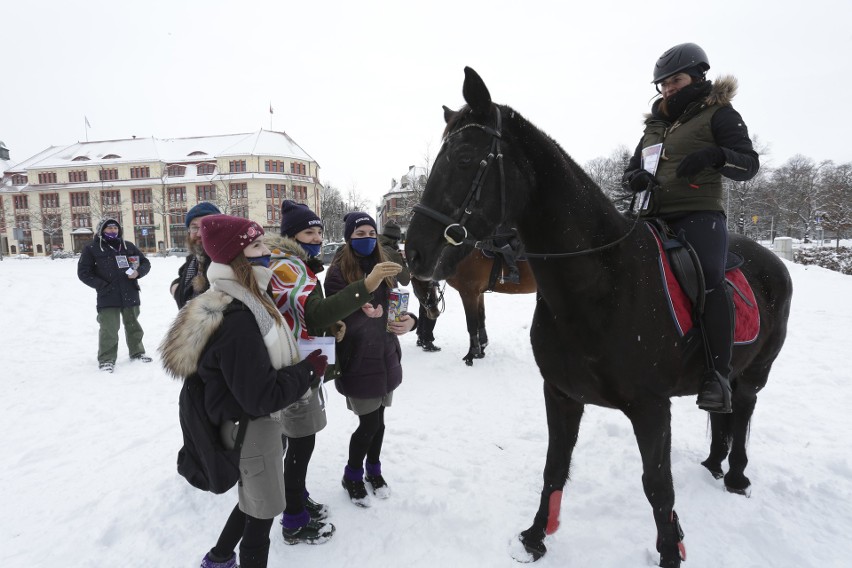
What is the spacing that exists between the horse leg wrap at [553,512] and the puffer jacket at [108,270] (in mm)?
6826

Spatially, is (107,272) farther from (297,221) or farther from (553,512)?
(553,512)

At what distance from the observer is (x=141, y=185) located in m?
56.2

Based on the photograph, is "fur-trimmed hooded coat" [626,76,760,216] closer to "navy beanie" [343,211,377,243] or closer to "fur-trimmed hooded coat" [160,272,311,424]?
"navy beanie" [343,211,377,243]

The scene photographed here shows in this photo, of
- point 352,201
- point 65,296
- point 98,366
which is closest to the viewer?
point 98,366

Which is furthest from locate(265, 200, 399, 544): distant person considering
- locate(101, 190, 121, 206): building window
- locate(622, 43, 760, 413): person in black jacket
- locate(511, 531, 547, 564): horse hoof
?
locate(101, 190, 121, 206): building window

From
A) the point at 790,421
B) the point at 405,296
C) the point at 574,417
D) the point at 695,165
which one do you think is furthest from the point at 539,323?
the point at 790,421

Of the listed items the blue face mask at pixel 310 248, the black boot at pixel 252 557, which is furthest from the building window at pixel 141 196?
Answer: the black boot at pixel 252 557

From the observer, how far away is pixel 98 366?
21.9 ft

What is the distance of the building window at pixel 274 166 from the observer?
5622cm

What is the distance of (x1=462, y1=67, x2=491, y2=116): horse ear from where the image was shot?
2012 mm

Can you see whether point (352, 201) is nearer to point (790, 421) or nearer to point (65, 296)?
point (65, 296)

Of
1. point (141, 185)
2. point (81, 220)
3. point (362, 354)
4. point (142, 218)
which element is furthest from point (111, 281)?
point (81, 220)

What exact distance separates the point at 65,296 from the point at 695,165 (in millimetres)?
16114

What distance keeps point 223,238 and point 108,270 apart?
20.7 feet
